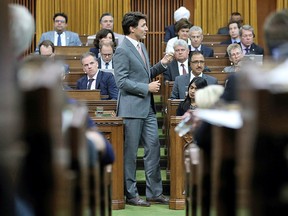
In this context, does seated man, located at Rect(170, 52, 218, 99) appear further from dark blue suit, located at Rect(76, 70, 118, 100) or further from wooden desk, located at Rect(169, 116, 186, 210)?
wooden desk, located at Rect(169, 116, 186, 210)

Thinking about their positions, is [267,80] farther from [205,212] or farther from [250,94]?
[205,212]

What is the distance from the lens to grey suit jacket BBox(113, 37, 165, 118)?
836 cm

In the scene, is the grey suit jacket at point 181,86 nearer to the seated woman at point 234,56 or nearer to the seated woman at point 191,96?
the seated woman at point 191,96

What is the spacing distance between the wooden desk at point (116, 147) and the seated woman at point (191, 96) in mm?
666

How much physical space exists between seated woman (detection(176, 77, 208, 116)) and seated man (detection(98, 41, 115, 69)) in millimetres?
2199

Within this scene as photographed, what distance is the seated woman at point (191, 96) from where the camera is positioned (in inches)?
336

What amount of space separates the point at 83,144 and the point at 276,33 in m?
1.03

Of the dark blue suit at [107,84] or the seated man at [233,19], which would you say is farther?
the seated man at [233,19]

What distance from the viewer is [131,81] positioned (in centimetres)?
836

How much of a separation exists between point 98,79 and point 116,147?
1.66m

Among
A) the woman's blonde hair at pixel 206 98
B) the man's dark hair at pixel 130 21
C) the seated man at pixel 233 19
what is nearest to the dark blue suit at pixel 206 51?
the seated man at pixel 233 19

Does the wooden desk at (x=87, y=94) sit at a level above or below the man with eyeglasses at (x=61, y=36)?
below

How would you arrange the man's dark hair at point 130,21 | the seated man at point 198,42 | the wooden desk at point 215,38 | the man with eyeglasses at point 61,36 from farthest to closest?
the wooden desk at point 215,38 < the man with eyeglasses at point 61,36 < the seated man at point 198,42 < the man's dark hair at point 130,21

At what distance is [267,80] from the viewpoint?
3295 millimetres
